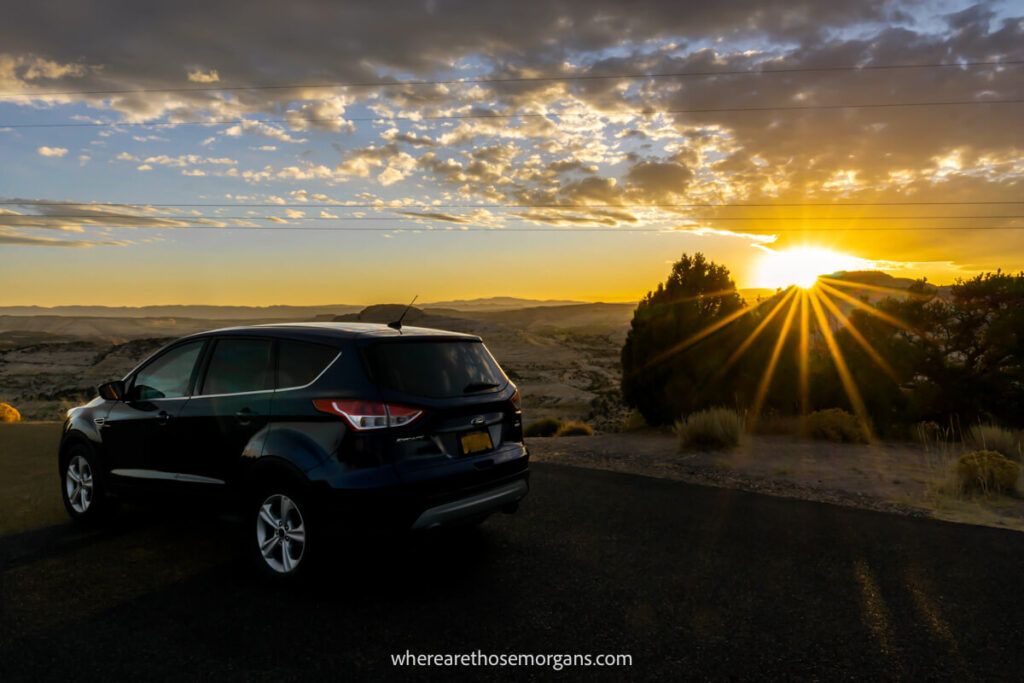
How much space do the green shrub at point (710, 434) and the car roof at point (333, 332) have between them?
23.0ft

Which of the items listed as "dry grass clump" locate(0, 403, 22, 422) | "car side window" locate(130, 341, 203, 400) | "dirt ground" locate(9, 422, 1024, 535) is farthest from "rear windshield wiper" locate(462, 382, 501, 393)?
"dry grass clump" locate(0, 403, 22, 422)

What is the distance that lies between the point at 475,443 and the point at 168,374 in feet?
9.35

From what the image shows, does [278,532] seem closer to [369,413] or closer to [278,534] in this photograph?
[278,534]

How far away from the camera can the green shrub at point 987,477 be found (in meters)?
8.23

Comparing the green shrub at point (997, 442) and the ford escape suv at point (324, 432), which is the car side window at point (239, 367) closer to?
the ford escape suv at point (324, 432)

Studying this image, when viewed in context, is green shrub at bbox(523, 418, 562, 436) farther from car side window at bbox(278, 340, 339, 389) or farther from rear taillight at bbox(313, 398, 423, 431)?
rear taillight at bbox(313, 398, 423, 431)

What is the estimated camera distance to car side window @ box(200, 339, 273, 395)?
5148 millimetres

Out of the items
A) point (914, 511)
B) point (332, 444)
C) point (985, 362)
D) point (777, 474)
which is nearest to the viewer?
point (332, 444)

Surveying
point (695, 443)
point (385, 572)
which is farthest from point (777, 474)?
point (385, 572)

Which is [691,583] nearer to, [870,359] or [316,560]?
[316,560]

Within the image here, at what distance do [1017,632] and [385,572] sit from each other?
162 inches

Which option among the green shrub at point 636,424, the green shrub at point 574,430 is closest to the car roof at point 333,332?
the green shrub at point 636,424

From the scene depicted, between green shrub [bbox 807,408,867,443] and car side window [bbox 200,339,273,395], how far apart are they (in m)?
10.7

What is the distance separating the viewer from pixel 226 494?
5098mm
